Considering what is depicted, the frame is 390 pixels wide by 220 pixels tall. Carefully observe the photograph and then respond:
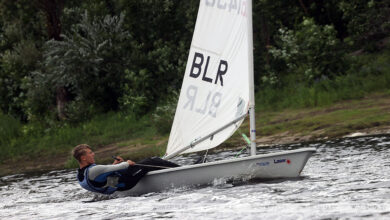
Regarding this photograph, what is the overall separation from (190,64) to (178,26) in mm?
15652

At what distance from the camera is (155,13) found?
2795 centimetres

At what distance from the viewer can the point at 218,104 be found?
1255 centimetres

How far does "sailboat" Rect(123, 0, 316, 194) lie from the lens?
11.7m

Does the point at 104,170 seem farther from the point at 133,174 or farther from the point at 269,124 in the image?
the point at 269,124

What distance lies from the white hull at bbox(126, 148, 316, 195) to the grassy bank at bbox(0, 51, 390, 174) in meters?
6.92

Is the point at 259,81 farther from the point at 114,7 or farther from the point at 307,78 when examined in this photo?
the point at 114,7

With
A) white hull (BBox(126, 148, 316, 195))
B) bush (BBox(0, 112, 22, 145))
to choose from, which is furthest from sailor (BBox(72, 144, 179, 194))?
bush (BBox(0, 112, 22, 145))

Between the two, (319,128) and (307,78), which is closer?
(319,128)

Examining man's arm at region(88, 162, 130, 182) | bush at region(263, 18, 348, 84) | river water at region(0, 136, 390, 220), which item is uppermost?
bush at region(263, 18, 348, 84)

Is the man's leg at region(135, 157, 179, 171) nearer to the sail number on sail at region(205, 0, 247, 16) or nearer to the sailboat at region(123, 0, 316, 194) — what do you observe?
the sailboat at region(123, 0, 316, 194)

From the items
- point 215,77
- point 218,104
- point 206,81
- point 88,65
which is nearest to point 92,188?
point 218,104

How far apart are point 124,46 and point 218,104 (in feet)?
50.7

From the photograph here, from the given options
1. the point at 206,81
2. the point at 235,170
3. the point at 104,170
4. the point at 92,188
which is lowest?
the point at 92,188

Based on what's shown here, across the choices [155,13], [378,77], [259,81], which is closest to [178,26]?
[155,13]
